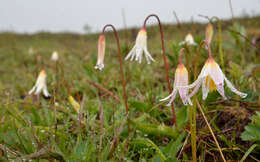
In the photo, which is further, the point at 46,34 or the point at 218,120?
the point at 46,34

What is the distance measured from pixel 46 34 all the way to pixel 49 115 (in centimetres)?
1137

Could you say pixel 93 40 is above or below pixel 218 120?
above

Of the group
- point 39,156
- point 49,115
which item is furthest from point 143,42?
point 49,115

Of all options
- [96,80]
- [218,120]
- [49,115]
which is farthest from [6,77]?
[218,120]

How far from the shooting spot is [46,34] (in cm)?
1188

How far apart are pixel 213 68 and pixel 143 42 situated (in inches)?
20.1

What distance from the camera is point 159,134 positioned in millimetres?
1213

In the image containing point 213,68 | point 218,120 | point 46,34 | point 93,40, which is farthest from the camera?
point 46,34

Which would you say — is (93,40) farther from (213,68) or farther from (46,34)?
(213,68)

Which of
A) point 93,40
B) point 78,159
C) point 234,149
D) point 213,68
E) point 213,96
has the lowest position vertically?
point 234,149

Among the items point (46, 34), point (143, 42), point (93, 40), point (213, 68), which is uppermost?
point (46, 34)

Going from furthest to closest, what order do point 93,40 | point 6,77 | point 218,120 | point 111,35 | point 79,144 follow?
point 93,40 → point 111,35 → point 6,77 → point 218,120 → point 79,144

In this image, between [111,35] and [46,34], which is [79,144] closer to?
[111,35]

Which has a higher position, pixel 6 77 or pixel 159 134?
pixel 6 77
